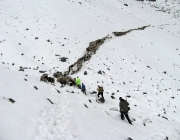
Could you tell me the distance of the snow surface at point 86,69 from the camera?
31.8 feet

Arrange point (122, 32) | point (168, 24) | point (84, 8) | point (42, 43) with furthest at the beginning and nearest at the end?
point (168, 24) < point (84, 8) < point (122, 32) < point (42, 43)

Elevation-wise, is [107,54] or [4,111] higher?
[4,111]

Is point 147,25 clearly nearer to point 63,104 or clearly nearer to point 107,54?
point 107,54

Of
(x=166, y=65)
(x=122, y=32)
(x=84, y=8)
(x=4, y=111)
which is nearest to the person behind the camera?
(x=4, y=111)

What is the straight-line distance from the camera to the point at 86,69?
928 inches

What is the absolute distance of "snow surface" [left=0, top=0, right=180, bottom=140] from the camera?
9703 millimetres

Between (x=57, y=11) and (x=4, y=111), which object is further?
(x=57, y=11)

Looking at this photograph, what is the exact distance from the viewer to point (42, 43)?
92.8 ft

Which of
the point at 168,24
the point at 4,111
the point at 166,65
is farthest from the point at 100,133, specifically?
the point at 168,24

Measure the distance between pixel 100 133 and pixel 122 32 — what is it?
105ft

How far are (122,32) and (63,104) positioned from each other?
2986 centimetres

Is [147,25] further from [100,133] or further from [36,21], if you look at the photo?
[100,133]

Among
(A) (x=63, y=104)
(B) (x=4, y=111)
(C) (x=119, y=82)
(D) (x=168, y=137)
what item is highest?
(B) (x=4, y=111)

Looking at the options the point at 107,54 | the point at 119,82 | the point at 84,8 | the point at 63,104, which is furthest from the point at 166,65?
the point at 84,8
